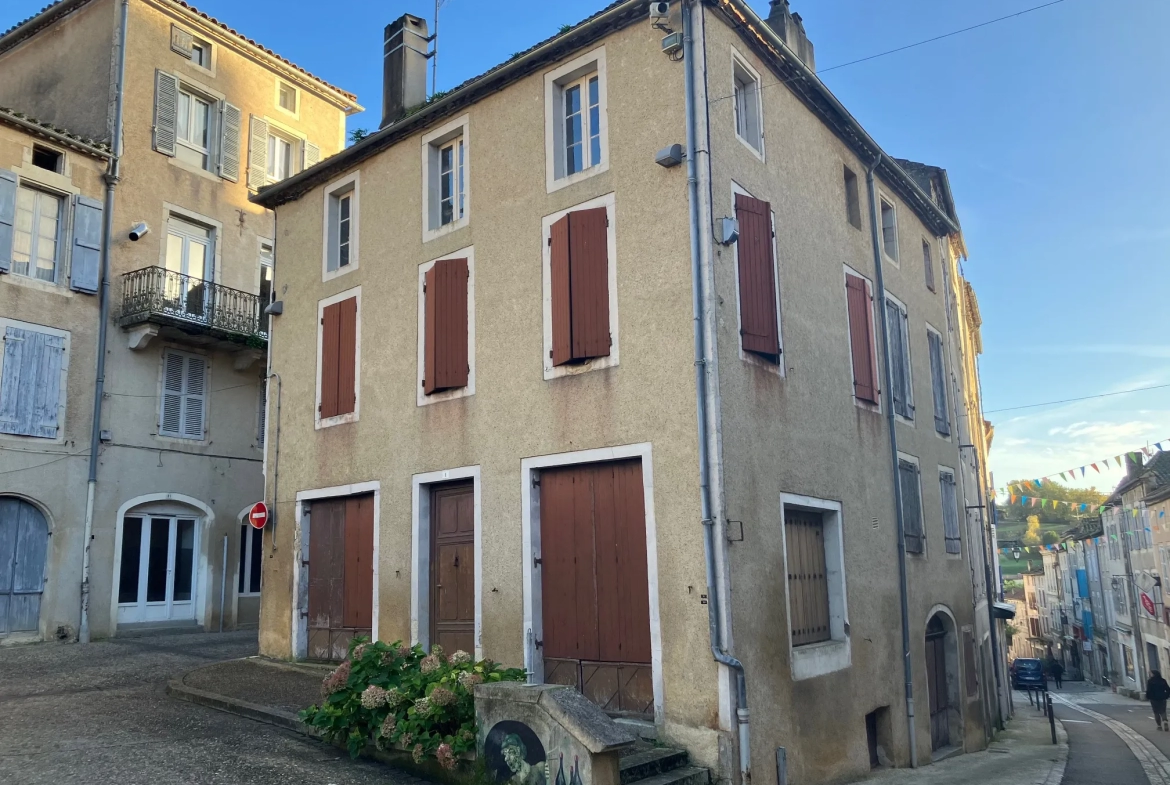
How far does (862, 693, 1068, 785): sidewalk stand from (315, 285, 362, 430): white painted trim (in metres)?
7.69

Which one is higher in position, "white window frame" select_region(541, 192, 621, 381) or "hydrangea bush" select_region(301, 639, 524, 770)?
"white window frame" select_region(541, 192, 621, 381)

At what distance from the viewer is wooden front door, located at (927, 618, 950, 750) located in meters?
13.0

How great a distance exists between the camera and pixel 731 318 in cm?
883

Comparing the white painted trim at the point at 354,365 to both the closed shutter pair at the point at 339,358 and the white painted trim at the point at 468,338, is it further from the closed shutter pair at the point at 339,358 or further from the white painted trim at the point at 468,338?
the white painted trim at the point at 468,338

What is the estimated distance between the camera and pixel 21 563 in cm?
1472

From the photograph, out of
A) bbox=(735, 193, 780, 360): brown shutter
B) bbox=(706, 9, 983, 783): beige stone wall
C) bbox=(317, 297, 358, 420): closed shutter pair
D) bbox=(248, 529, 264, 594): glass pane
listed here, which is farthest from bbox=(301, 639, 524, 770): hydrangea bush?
bbox=(248, 529, 264, 594): glass pane

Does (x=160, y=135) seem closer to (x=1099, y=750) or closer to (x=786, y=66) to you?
(x=786, y=66)

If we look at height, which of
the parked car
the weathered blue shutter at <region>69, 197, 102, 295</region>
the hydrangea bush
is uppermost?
the weathered blue shutter at <region>69, 197, 102, 295</region>

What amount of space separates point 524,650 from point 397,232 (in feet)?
18.8

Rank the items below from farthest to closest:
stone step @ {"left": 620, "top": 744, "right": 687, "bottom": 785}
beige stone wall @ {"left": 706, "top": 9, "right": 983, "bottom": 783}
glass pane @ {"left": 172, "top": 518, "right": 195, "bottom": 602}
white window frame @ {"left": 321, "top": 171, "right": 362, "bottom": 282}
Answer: glass pane @ {"left": 172, "top": 518, "right": 195, "bottom": 602} < white window frame @ {"left": 321, "top": 171, "right": 362, "bottom": 282} < beige stone wall @ {"left": 706, "top": 9, "right": 983, "bottom": 783} < stone step @ {"left": 620, "top": 744, "right": 687, "bottom": 785}

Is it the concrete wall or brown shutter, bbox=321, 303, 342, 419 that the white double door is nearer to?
the concrete wall

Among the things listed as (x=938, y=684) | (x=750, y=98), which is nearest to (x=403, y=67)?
(x=750, y=98)

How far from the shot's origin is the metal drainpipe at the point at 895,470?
11438 millimetres

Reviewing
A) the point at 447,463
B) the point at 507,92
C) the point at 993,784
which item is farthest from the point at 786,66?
the point at 993,784
